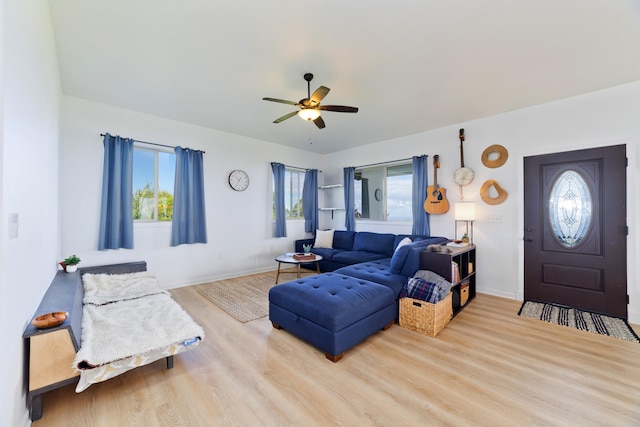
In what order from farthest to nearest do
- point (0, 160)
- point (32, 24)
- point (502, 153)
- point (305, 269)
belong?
point (305, 269)
point (502, 153)
point (32, 24)
point (0, 160)

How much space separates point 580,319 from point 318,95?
3845 mm

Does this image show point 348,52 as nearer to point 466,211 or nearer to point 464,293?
point 466,211

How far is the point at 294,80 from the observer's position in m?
2.90

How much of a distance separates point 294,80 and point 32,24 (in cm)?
200

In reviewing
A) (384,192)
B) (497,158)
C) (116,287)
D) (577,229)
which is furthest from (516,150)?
(116,287)

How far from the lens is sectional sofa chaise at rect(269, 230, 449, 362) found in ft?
7.30

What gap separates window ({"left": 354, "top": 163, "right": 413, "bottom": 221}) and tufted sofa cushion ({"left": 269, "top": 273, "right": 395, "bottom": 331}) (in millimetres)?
2725

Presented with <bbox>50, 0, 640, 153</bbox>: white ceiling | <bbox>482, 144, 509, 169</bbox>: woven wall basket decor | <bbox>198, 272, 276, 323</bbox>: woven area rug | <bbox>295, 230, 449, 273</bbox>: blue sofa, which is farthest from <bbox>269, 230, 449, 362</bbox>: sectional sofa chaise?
<bbox>50, 0, 640, 153</bbox>: white ceiling

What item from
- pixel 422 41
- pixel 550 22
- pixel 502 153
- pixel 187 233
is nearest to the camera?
pixel 550 22

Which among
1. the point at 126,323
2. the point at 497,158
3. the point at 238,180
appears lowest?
the point at 126,323

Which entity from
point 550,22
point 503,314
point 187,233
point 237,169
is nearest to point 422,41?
point 550,22

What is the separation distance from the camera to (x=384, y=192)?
216 inches

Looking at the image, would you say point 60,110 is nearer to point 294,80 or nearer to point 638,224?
point 294,80

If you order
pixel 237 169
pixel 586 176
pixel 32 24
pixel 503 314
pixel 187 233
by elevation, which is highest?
pixel 32 24
